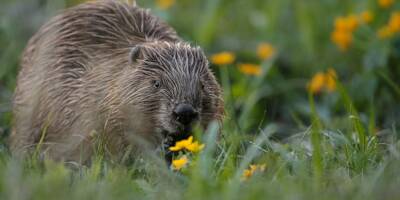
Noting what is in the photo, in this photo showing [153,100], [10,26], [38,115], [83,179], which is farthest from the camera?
[10,26]

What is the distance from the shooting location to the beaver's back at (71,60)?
5.21 m

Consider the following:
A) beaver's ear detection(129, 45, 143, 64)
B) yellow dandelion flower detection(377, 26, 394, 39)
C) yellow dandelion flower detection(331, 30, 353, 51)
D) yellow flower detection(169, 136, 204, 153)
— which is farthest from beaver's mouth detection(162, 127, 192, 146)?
yellow dandelion flower detection(331, 30, 353, 51)

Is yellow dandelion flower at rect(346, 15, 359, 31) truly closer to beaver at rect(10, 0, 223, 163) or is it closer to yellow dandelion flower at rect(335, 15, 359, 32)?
yellow dandelion flower at rect(335, 15, 359, 32)

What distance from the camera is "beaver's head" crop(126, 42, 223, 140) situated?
4.52m

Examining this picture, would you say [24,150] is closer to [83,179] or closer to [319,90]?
[83,179]

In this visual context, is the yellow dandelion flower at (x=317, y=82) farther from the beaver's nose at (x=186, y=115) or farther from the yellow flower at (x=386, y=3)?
the beaver's nose at (x=186, y=115)

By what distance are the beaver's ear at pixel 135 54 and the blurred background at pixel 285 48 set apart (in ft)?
5.03

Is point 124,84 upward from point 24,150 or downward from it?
upward

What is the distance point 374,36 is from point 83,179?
4102 millimetres

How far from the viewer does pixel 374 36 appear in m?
7.63

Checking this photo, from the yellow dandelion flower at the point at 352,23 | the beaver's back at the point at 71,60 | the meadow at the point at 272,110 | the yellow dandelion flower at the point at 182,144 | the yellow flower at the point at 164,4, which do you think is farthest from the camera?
the yellow flower at the point at 164,4

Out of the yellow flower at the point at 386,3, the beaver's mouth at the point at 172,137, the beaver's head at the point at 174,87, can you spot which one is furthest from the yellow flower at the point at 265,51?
the beaver's mouth at the point at 172,137

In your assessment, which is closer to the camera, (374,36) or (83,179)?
(83,179)

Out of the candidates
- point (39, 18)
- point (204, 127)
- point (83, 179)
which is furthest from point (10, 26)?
point (83, 179)
